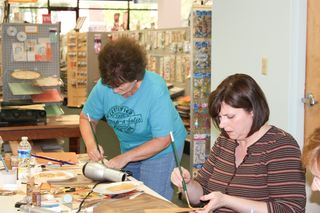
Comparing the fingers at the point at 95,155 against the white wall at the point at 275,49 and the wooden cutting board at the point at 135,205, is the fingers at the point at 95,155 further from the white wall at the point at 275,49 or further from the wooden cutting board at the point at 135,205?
the white wall at the point at 275,49

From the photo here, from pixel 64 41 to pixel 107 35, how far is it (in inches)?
62.7

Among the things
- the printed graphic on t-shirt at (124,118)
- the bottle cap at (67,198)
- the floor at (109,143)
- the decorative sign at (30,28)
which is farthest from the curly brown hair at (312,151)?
the floor at (109,143)

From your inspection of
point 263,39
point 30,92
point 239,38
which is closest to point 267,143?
point 263,39

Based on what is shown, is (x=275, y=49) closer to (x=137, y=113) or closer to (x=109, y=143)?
(x=137, y=113)

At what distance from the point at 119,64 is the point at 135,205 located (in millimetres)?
854

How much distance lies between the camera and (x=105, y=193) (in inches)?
102

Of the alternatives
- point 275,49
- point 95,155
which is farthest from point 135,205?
point 275,49

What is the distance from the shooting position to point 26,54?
5227 millimetres

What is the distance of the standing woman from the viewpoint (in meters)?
2.98

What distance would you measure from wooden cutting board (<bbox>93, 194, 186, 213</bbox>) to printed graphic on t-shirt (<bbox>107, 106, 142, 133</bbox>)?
732mm

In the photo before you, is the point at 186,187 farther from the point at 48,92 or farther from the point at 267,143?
the point at 48,92

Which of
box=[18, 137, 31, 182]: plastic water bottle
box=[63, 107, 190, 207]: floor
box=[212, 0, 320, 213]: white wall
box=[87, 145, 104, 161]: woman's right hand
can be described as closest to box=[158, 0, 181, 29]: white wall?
box=[63, 107, 190, 207]: floor

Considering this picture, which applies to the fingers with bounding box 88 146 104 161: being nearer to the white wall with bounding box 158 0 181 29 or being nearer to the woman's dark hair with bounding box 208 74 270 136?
the woman's dark hair with bounding box 208 74 270 136

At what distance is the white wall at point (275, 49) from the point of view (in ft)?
13.3
